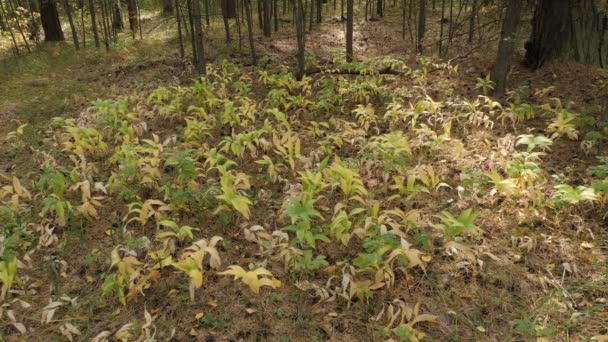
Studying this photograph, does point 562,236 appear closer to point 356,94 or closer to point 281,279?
point 281,279

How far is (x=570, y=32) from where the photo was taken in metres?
6.79

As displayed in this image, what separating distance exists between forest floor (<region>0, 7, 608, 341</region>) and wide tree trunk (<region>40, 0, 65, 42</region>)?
20.6ft

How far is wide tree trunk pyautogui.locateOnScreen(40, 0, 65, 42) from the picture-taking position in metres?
11.9

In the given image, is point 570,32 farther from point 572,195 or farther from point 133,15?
point 133,15

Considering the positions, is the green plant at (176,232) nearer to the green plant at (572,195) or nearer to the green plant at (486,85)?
the green plant at (572,195)

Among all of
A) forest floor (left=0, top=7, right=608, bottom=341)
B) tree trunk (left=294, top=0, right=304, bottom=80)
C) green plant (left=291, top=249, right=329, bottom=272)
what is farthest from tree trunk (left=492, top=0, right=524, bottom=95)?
green plant (left=291, top=249, right=329, bottom=272)

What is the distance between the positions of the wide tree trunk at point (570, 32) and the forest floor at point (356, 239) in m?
0.30

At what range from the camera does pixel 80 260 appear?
153 inches

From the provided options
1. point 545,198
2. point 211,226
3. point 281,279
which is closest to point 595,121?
point 545,198

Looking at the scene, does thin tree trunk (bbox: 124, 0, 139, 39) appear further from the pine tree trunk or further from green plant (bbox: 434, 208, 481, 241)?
green plant (bbox: 434, 208, 481, 241)

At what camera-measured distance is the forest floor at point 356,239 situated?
10.4ft

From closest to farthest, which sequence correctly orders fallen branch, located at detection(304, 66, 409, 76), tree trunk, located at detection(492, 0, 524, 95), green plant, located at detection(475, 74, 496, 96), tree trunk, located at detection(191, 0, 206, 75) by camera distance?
tree trunk, located at detection(492, 0, 524, 95) < green plant, located at detection(475, 74, 496, 96) < tree trunk, located at detection(191, 0, 206, 75) < fallen branch, located at detection(304, 66, 409, 76)

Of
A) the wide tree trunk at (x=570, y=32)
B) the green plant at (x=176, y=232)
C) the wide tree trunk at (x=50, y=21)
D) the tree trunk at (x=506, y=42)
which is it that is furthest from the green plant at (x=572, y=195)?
the wide tree trunk at (x=50, y=21)

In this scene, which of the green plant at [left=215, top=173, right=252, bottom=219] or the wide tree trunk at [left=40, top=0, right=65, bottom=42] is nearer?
the green plant at [left=215, top=173, right=252, bottom=219]
